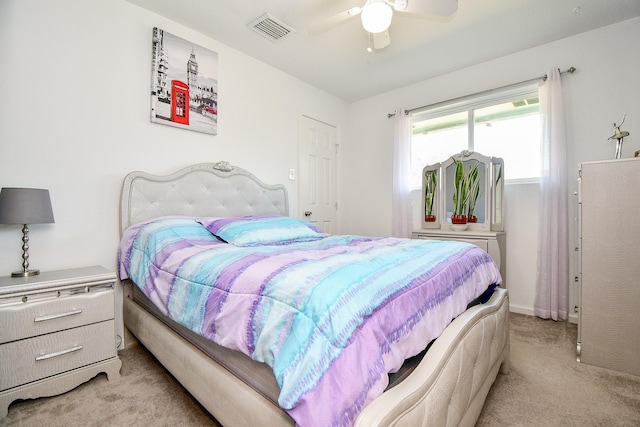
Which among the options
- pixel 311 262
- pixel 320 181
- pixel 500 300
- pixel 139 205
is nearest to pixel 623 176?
pixel 500 300

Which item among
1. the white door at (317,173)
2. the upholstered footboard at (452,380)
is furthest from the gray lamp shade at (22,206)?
the white door at (317,173)

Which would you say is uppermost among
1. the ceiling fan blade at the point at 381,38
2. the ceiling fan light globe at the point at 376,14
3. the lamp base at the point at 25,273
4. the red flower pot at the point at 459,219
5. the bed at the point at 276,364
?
the ceiling fan blade at the point at 381,38

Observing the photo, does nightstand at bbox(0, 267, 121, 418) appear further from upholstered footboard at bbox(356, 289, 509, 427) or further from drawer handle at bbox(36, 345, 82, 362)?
upholstered footboard at bbox(356, 289, 509, 427)

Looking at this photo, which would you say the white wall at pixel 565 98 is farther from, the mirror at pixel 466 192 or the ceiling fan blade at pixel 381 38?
the ceiling fan blade at pixel 381 38

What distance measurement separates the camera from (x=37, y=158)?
71.7 inches

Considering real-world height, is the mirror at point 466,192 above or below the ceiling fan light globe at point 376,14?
below

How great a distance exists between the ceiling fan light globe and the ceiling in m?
0.31

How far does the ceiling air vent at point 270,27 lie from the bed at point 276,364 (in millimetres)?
1506

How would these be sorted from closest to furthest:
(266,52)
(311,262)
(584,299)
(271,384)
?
(271,384) < (311,262) < (584,299) < (266,52)

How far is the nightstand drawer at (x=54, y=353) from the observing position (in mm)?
1415

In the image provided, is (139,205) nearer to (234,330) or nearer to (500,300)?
(234,330)

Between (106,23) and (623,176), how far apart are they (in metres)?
3.69

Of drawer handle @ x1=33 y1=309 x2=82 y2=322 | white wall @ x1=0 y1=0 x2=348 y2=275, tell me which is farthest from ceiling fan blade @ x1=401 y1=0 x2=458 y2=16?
drawer handle @ x1=33 y1=309 x2=82 y2=322

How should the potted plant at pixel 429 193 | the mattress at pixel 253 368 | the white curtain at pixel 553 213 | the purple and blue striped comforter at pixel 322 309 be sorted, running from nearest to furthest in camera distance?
the purple and blue striped comforter at pixel 322 309, the mattress at pixel 253 368, the white curtain at pixel 553 213, the potted plant at pixel 429 193
